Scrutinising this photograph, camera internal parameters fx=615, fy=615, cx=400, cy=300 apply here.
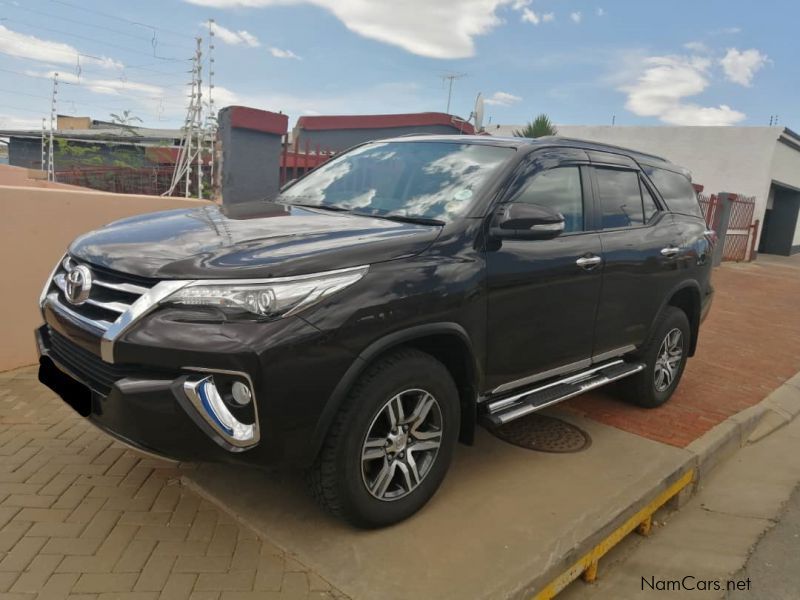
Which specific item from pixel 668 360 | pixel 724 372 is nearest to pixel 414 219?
pixel 668 360

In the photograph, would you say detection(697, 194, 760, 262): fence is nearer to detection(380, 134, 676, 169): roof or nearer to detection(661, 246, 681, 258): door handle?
detection(661, 246, 681, 258): door handle

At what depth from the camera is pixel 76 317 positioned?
2.62m

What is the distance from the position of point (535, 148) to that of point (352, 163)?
118 centimetres

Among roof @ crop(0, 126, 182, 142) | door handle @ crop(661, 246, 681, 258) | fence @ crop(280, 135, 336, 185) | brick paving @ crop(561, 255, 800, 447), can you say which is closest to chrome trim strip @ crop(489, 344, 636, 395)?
brick paving @ crop(561, 255, 800, 447)

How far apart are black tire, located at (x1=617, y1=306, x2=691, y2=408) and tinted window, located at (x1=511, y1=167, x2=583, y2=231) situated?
1.30 metres

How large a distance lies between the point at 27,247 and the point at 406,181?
302 centimetres

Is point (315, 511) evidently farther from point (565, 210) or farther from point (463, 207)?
point (565, 210)

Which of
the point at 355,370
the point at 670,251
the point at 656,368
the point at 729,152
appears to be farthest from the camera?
the point at 729,152

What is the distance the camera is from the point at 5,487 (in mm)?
3029

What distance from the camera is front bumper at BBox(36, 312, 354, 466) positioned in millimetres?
2258

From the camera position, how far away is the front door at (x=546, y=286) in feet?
10.4

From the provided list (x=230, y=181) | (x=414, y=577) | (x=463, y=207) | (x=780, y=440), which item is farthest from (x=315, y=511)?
(x=230, y=181)

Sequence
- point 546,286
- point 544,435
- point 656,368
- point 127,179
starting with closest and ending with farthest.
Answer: point 546,286, point 544,435, point 656,368, point 127,179

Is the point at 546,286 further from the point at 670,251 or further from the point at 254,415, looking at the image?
the point at 254,415
